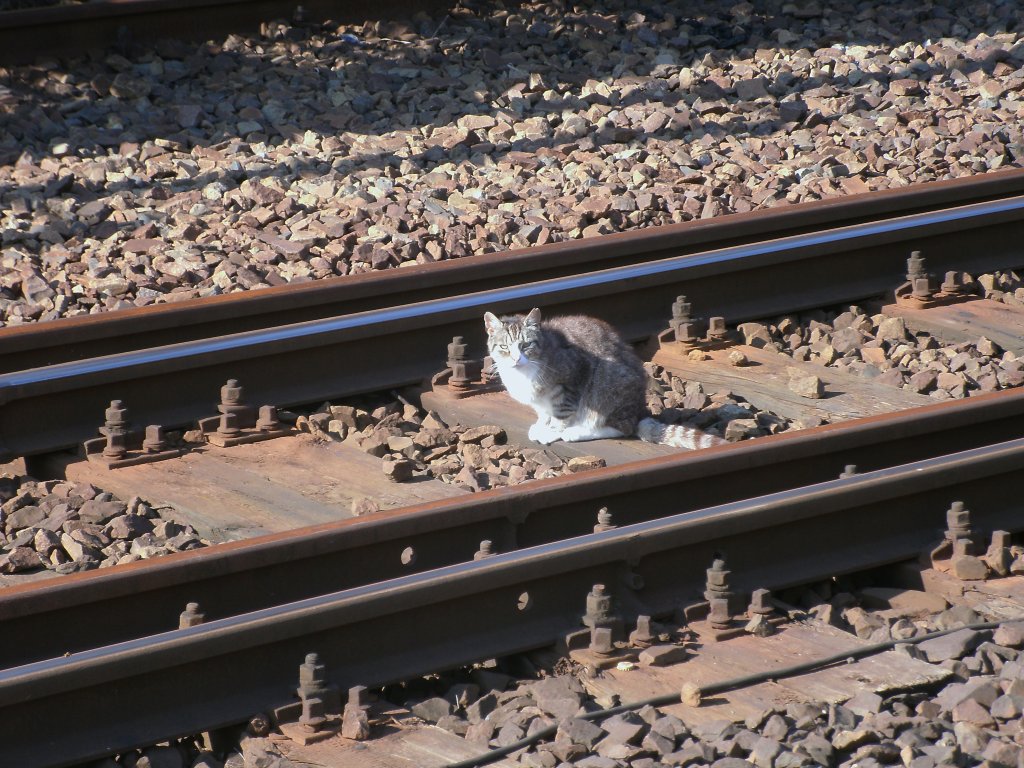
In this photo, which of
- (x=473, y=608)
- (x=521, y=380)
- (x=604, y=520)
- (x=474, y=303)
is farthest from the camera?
(x=474, y=303)

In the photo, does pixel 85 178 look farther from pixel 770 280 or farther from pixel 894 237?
pixel 894 237

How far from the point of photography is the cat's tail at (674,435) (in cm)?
624

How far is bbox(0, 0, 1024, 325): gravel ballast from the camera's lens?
8547 mm

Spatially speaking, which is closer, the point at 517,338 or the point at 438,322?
the point at 517,338

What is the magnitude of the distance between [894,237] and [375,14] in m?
5.79

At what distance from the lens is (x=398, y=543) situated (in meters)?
5.08

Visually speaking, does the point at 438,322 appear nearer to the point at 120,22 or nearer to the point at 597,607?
the point at 597,607

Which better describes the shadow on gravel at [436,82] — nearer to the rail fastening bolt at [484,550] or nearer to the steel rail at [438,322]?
the steel rail at [438,322]

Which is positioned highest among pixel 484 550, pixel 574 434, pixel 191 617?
pixel 574 434

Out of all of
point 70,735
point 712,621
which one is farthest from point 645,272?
point 70,735

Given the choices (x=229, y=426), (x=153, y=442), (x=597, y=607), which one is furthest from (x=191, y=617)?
(x=229, y=426)

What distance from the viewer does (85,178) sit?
9.46 metres

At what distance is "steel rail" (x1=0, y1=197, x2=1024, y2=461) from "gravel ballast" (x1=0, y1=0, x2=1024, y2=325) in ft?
3.40

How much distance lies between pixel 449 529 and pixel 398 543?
7.3 inches
